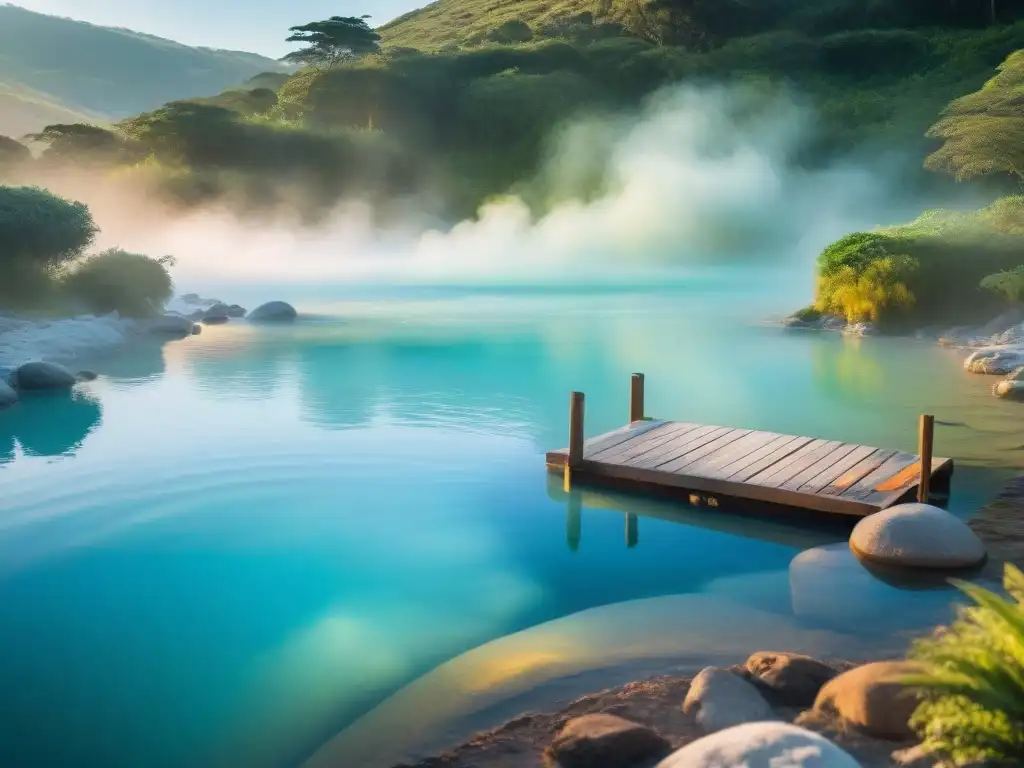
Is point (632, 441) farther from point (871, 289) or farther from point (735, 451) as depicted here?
point (871, 289)

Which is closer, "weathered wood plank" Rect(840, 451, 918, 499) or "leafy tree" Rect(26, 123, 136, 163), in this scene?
"weathered wood plank" Rect(840, 451, 918, 499)

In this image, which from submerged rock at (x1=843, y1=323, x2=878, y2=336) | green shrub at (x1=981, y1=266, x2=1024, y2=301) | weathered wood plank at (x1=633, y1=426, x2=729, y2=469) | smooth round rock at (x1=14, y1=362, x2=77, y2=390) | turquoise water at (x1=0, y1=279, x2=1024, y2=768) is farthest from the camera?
submerged rock at (x1=843, y1=323, x2=878, y2=336)

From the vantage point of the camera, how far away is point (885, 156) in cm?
5516

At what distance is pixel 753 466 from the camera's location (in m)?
9.62

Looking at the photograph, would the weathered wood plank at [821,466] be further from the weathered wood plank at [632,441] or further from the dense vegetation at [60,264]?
the dense vegetation at [60,264]

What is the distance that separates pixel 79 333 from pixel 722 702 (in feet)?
60.6

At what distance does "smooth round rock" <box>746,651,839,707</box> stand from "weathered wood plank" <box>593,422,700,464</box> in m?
4.35

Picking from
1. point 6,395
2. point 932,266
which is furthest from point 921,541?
point 932,266

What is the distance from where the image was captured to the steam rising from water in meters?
48.8

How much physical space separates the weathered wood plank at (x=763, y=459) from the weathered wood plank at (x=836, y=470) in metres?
0.50

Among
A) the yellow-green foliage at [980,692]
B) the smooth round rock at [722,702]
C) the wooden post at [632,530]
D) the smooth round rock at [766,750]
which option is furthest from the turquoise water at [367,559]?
the yellow-green foliage at [980,692]

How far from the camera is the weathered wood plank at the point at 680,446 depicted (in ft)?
32.6

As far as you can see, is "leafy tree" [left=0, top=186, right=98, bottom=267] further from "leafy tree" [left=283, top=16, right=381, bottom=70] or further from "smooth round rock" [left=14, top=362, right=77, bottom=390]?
"leafy tree" [left=283, top=16, right=381, bottom=70]

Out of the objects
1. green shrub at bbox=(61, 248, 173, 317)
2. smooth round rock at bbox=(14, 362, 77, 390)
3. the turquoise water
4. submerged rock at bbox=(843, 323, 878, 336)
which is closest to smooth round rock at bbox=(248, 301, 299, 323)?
green shrub at bbox=(61, 248, 173, 317)
